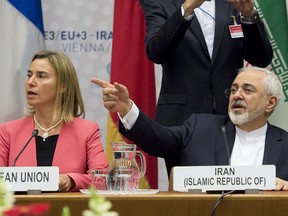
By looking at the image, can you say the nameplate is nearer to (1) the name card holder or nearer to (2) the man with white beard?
(1) the name card holder

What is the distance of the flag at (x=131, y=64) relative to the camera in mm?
3922

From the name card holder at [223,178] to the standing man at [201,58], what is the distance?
1217 millimetres

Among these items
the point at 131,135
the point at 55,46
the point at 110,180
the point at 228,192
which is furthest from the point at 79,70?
the point at 228,192

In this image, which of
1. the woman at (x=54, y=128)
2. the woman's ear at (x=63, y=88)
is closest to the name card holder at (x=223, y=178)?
the woman at (x=54, y=128)

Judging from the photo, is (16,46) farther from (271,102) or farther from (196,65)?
(271,102)

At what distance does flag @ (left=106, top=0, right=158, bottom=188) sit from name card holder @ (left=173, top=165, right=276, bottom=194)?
6.14ft

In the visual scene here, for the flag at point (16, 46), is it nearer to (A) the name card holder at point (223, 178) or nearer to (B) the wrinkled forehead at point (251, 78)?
(B) the wrinkled forehead at point (251, 78)

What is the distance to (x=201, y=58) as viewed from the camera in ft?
10.6

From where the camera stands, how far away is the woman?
2908 millimetres

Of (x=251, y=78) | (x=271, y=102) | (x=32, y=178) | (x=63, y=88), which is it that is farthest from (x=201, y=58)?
(x=32, y=178)

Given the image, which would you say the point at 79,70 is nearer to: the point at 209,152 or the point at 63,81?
the point at 63,81

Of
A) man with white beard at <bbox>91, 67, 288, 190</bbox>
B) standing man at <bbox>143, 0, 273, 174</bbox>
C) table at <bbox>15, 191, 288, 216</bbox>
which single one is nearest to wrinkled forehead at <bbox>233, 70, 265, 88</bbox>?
man with white beard at <bbox>91, 67, 288, 190</bbox>

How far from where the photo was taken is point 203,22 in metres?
3.27

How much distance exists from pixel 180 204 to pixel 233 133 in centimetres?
113
